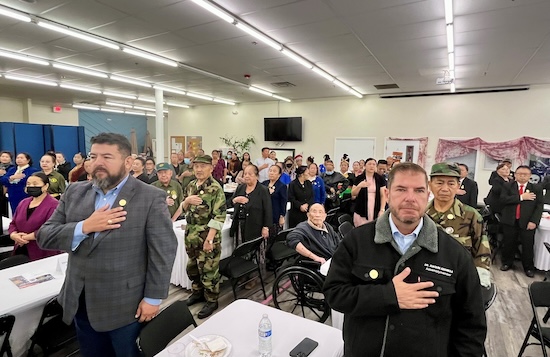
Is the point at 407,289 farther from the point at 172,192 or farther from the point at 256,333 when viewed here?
the point at 172,192

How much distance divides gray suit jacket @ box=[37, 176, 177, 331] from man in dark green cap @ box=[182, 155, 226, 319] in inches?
54.8

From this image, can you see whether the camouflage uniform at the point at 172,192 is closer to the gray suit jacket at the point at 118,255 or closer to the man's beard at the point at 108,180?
the gray suit jacket at the point at 118,255

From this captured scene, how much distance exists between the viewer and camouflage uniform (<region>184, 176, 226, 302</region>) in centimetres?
329

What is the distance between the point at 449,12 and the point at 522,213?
10.8 ft

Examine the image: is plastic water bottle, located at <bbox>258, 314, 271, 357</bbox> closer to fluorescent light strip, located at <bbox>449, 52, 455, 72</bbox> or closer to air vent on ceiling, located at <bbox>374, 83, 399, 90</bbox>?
fluorescent light strip, located at <bbox>449, 52, 455, 72</bbox>

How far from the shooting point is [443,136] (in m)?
9.13

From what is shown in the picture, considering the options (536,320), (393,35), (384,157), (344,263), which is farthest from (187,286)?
(384,157)

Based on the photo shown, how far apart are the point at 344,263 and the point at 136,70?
7.69 meters

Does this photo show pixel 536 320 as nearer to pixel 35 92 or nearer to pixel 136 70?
pixel 136 70

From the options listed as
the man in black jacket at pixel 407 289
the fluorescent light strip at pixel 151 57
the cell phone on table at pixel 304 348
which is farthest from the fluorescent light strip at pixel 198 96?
the man in black jacket at pixel 407 289

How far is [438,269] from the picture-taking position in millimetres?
1277

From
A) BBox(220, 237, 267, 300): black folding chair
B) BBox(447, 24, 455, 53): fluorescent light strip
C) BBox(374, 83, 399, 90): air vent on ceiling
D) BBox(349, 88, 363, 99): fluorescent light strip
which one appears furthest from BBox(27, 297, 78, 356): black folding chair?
BBox(349, 88, 363, 99): fluorescent light strip

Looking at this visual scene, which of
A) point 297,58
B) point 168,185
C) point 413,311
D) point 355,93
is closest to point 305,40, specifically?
point 297,58

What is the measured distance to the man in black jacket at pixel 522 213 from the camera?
460cm
